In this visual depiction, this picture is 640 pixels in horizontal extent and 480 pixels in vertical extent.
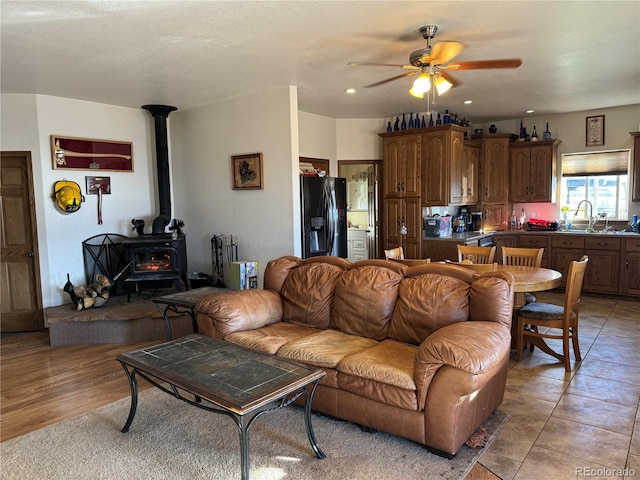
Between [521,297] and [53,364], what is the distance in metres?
4.24

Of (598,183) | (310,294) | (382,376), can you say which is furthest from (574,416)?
(598,183)

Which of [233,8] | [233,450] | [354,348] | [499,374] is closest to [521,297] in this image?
[499,374]

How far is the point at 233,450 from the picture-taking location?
2520 mm

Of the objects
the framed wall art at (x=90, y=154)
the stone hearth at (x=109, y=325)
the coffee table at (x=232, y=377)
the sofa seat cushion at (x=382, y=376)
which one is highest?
the framed wall art at (x=90, y=154)

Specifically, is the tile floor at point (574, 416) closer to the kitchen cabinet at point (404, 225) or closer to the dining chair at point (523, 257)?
the dining chair at point (523, 257)

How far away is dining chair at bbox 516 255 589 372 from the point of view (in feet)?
11.4

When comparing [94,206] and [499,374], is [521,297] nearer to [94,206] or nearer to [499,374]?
[499,374]

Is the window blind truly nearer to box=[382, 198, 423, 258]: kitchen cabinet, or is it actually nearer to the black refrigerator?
box=[382, 198, 423, 258]: kitchen cabinet

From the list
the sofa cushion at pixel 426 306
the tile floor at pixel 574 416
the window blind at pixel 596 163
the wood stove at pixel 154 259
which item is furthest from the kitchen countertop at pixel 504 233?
the wood stove at pixel 154 259

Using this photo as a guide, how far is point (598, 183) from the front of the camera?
6.55 m

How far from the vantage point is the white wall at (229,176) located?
15.8 feet

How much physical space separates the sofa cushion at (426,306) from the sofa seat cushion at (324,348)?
0.24 m

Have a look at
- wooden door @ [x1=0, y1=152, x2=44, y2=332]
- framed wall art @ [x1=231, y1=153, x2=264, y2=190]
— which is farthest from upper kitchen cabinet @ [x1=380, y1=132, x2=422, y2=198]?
wooden door @ [x1=0, y1=152, x2=44, y2=332]

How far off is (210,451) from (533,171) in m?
6.15
